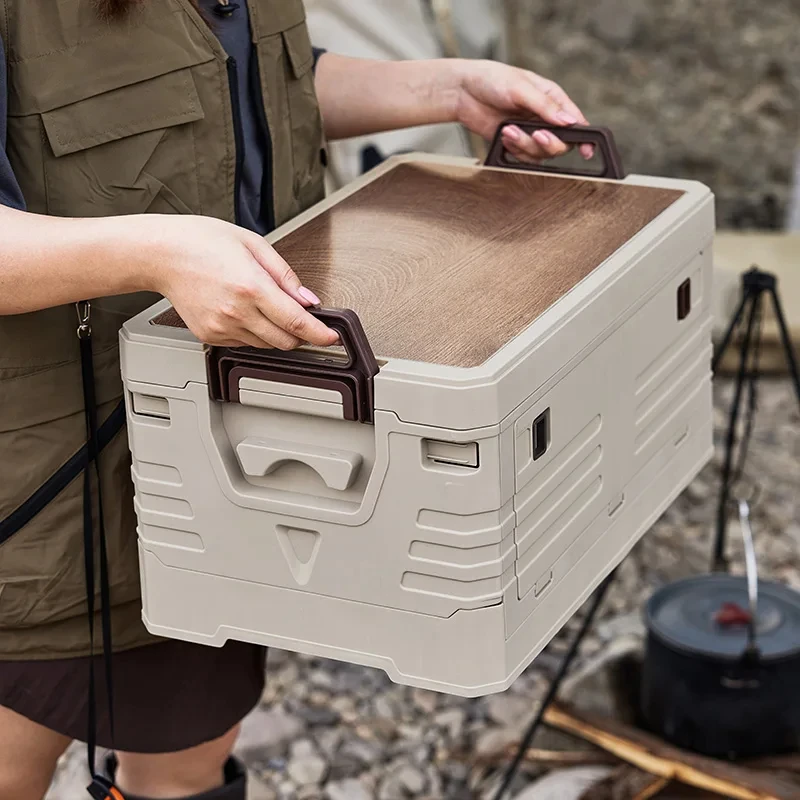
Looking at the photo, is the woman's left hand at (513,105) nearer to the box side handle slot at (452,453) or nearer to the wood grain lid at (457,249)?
the wood grain lid at (457,249)

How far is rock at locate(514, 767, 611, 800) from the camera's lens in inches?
100

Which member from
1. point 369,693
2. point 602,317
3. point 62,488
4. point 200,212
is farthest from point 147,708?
point 369,693

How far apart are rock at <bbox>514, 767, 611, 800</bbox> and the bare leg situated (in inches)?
40.8

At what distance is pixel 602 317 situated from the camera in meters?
1.53

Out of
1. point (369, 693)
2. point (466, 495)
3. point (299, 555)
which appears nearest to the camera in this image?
point (466, 495)

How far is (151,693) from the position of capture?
70.4 inches

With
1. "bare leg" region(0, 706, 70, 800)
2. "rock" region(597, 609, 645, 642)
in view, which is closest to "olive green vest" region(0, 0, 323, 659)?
"bare leg" region(0, 706, 70, 800)

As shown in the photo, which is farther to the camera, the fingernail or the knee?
the knee

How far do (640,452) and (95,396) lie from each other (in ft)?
2.02

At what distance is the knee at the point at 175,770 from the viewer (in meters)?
1.93

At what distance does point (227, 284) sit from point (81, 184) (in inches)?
12.1

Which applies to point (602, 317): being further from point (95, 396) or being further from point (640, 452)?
point (95, 396)

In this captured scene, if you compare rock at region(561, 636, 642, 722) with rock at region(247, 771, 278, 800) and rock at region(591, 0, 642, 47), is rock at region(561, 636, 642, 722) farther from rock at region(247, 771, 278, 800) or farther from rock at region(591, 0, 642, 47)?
rock at region(591, 0, 642, 47)

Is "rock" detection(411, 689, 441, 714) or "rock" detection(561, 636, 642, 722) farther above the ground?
"rock" detection(561, 636, 642, 722)
